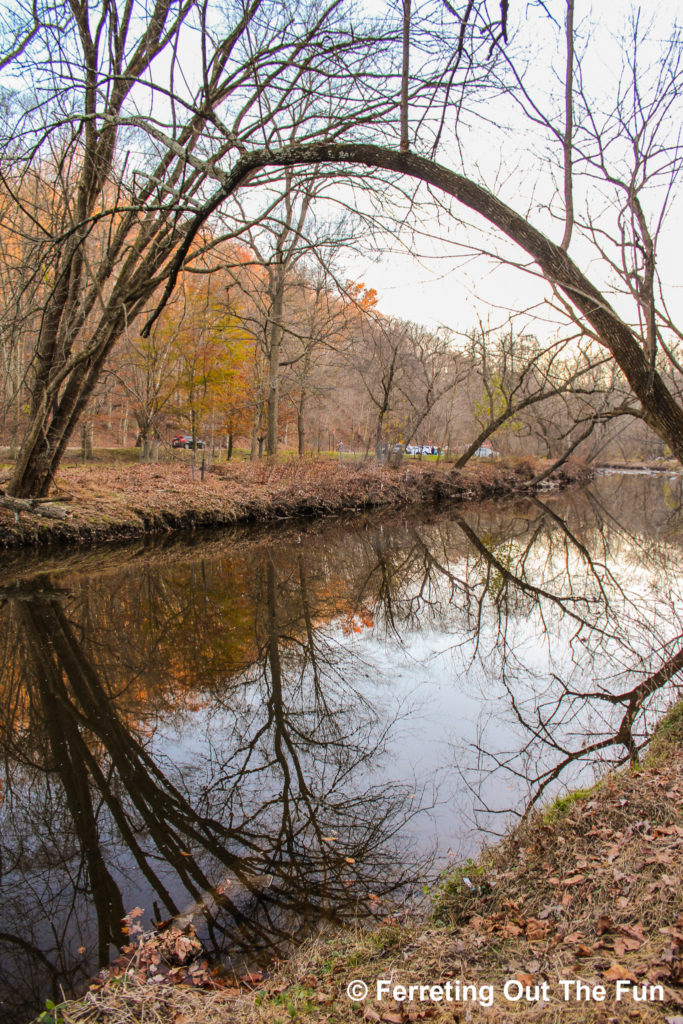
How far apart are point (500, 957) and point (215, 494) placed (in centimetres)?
1479

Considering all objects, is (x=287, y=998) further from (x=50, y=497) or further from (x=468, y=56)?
(x=50, y=497)

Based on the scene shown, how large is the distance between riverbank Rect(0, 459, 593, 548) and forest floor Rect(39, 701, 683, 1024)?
35.8ft

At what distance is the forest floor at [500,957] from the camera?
2.04 metres

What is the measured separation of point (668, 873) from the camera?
259 centimetres

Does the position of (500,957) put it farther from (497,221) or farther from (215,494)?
(215,494)

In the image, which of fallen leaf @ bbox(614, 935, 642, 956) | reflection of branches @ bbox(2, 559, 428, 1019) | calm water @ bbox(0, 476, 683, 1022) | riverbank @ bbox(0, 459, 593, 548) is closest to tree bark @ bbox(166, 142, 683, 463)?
calm water @ bbox(0, 476, 683, 1022)

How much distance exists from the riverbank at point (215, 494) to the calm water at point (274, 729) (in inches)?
65.1

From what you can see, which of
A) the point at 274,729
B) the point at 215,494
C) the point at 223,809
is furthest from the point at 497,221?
the point at 215,494

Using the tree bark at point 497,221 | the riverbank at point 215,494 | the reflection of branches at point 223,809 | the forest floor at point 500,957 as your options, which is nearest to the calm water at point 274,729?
the reflection of branches at point 223,809

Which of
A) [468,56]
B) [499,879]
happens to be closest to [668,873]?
[499,879]

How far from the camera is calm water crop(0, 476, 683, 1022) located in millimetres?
3367

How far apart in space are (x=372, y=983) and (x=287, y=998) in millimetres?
345

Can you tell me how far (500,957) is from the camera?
94.7 inches

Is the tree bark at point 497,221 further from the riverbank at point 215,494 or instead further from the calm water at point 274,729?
the riverbank at point 215,494
